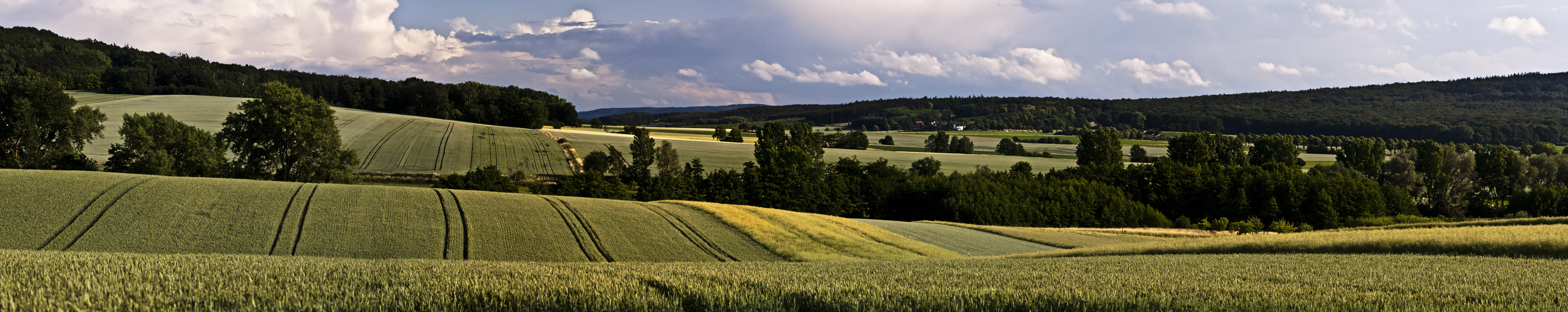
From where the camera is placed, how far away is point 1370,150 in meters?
93.8

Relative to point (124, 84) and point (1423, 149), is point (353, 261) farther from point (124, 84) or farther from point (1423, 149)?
point (124, 84)

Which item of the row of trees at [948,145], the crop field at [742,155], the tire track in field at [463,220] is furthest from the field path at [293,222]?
the row of trees at [948,145]

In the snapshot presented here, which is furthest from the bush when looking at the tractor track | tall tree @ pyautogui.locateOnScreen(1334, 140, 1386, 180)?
tall tree @ pyautogui.locateOnScreen(1334, 140, 1386, 180)

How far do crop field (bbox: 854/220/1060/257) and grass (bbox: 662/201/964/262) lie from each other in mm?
1477

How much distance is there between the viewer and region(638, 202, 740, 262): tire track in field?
920 inches

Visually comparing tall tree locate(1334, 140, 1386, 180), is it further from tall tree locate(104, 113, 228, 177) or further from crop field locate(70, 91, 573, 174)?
tall tree locate(104, 113, 228, 177)

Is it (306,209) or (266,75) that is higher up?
(266,75)

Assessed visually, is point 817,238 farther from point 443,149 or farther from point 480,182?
point 443,149

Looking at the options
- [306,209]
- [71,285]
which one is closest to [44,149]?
[306,209]

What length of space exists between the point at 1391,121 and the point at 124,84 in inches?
9794

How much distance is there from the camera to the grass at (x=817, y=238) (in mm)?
24875

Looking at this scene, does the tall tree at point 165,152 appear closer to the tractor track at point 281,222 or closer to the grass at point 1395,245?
the tractor track at point 281,222

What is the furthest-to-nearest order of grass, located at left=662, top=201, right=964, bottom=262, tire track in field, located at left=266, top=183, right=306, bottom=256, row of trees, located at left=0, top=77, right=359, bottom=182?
row of trees, located at left=0, top=77, right=359, bottom=182, grass, located at left=662, top=201, right=964, bottom=262, tire track in field, located at left=266, top=183, right=306, bottom=256

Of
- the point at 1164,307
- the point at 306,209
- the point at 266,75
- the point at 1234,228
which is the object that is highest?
the point at 266,75
